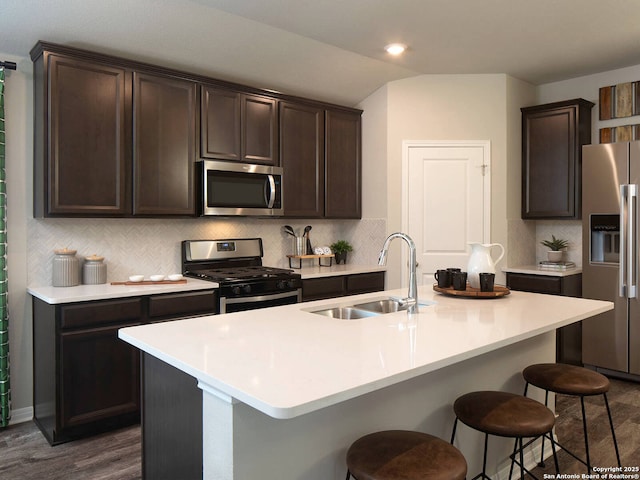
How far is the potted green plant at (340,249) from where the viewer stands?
4.95 meters

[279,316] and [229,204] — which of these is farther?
[229,204]

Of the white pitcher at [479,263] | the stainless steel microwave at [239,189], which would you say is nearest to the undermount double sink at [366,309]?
the white pitcher at [479,263]

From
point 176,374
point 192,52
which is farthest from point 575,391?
point 192,52

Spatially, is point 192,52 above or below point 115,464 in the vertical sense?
above

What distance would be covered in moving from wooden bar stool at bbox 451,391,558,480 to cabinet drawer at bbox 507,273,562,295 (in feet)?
8.13

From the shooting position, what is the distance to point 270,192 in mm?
4094

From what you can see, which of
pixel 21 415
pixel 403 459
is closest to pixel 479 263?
pixel 403 459

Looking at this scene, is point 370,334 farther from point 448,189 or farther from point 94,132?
point 448,189

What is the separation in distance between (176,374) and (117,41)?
244cm

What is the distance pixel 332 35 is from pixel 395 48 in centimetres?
57

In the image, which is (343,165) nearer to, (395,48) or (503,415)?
(395,48)

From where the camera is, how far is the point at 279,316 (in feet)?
7.36

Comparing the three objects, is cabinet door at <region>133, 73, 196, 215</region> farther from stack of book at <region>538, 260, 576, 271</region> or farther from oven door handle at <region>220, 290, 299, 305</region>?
stack of book at <region>538, 260, 576, 271</region>

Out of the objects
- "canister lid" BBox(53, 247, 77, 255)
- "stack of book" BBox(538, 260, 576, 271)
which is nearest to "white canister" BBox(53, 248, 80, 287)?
"canister lid" BBox(53, 247, 77, 255)
